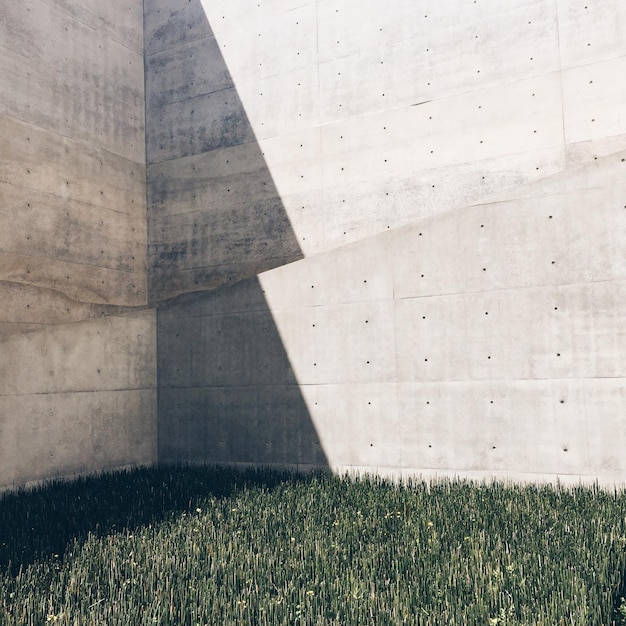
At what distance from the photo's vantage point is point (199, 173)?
40.8ft

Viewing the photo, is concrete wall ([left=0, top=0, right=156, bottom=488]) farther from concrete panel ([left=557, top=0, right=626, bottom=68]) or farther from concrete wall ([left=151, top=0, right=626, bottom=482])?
concrete panel ([left=557, top=0, right=626, bottom=68])

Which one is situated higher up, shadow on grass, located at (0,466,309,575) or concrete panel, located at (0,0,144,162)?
concrete panel, located at (0,0,144,162)

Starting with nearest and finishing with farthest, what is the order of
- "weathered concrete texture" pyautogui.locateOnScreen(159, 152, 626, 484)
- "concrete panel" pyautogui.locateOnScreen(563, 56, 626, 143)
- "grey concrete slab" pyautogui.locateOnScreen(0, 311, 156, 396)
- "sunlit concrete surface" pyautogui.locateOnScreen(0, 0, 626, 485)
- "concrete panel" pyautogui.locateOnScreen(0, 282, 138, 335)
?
"weathered concrete texture" pyautogui.locateOnScreen(159, 152, 626, 484)
"sunlit concrete surface" pyautogui.locateOnScreen(0, 0, 626, 485)
"concrete panel" pyautogui.locateOnScreen(563, 56, 626, 143)
"grey concrete slab" pyautogui.locateOnScreen(0, 311, 156, 396)
"concrete panel" pyautogui.locateOnScreen(0, 282, 138, 335)

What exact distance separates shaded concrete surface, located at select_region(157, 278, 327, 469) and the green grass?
168 centimetres

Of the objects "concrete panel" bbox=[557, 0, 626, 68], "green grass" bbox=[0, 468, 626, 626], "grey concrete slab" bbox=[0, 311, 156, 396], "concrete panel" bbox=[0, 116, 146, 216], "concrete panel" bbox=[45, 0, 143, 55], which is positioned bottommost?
"green grass" bbox=[0, 468, 626, 626]

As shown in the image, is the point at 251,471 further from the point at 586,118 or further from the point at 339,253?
the point at 586,118

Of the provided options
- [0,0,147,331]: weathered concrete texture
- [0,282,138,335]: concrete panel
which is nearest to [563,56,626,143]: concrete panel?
[0,282,138,335]: concrete panel

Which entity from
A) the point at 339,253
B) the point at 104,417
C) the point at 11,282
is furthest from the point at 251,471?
the point at 11,282

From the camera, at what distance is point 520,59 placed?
995cm

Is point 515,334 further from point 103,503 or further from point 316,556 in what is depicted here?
point 103,503

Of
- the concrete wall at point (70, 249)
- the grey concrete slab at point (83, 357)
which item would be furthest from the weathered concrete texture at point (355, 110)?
the grey concrete slab at point (83, 357)

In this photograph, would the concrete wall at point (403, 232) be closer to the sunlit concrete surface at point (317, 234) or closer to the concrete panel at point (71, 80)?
the sunlit concrete surface at point (317, 234)

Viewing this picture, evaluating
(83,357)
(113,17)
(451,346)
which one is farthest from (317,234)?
(113,17)

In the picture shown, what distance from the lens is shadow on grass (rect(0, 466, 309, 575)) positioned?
20.9 ft
